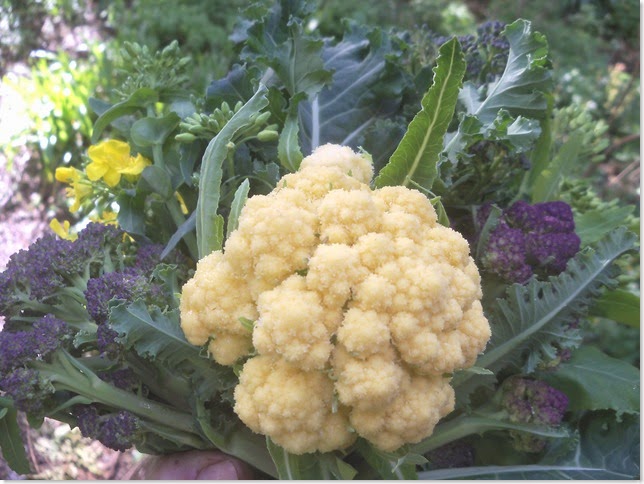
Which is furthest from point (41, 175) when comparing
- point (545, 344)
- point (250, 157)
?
point (545, 344)

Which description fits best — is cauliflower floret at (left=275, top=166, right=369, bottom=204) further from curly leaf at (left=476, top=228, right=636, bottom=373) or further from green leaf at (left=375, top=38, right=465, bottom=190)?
curly leaf at (left=476, top=228, right=636, bottom=373)

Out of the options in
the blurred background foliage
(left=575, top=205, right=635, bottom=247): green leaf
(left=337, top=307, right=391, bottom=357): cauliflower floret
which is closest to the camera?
(left=337, top=307, right=391, bottom=357): cauliflower floret

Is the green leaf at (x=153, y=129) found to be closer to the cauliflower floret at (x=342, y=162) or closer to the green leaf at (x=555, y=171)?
the cauliflower floret at (x=342, y=162)

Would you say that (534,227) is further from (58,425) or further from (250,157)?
(58,425)

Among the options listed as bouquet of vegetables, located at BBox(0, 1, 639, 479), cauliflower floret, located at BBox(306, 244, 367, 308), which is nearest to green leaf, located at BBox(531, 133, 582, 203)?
bouquet of vegetables, located at BBox(0, 1, 639, 479)

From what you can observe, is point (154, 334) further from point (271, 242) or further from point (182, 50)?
point (182, 50)

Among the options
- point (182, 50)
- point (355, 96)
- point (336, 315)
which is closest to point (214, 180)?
point (336, 315)
